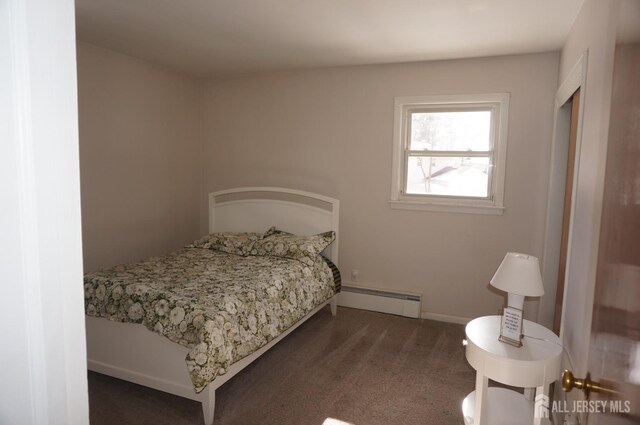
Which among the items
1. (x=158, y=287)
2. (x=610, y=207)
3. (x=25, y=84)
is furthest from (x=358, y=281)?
(x=25, y=84)

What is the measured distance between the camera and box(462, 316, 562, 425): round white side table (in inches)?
70.4

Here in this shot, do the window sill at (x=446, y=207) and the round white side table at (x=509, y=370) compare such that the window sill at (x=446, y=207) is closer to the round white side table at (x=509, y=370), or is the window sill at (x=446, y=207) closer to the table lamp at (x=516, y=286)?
the round white side table at (x=509, y=370)

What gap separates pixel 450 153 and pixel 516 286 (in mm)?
2154

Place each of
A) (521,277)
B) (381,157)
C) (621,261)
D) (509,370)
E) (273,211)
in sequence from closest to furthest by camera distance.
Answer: (621,261) < (509,370) < (521,277) < (381,157) < (273,211)

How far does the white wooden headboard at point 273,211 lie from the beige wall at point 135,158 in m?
0.44

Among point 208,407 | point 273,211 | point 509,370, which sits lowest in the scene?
point 208,407

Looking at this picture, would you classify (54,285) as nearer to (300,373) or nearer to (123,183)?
(300,373)

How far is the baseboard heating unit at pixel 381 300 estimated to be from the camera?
396 cm

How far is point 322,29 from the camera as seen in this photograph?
117 inches

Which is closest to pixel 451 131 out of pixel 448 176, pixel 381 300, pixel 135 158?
pixel 448 176

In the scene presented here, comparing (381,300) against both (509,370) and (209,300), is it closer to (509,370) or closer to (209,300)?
(209,300)

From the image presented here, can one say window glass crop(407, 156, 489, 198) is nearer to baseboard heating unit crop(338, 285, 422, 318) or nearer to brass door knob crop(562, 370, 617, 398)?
baseboard heating unit crop(338, 285, 422, 318)

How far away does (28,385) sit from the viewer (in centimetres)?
83

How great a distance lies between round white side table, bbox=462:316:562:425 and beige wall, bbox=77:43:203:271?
3.22 m
